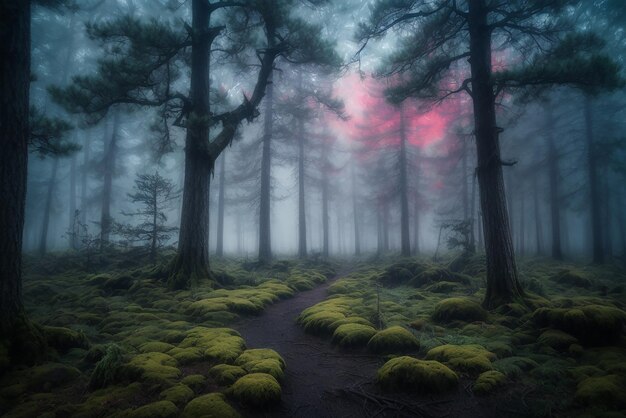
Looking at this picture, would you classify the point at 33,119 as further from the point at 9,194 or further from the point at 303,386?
the point at 303,386

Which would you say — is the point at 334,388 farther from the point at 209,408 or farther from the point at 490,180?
the point at 490,180

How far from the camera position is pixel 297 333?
767 centimetres

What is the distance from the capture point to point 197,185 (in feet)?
37.3

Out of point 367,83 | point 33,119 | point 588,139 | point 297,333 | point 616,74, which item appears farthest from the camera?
point 367,83

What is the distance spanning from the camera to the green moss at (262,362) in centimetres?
486

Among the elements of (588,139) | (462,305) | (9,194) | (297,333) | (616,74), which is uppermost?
(588,139)

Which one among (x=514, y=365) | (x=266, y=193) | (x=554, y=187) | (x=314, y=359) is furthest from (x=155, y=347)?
(x=554, y=187)

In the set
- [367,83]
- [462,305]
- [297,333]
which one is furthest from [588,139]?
[297,333]

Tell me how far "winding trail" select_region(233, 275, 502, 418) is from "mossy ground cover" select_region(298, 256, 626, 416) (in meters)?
0.23

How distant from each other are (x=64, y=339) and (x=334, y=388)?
5.00m

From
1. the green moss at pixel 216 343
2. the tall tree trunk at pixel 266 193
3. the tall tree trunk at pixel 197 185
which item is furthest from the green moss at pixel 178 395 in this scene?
the tall tree trunk at pixel 266 193

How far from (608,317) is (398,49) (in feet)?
28.8

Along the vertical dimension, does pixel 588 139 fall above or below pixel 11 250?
above

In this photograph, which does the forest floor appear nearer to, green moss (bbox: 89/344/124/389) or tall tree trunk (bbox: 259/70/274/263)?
green moss (bbox: 89/344/124/389)
